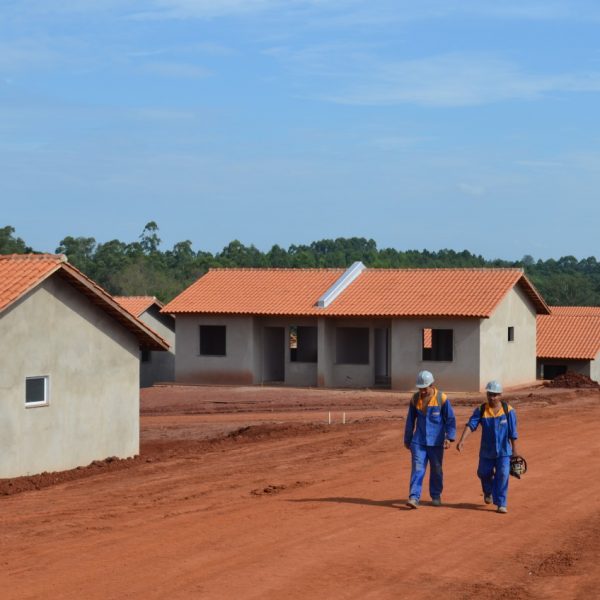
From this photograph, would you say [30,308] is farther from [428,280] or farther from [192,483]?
[428,280]

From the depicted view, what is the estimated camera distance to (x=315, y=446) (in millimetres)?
22547

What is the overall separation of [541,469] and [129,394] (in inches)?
338

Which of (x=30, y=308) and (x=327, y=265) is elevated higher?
(x=327, y=265)

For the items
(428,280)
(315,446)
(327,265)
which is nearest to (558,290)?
(327,265)

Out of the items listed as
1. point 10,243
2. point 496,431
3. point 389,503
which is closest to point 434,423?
point 496,431

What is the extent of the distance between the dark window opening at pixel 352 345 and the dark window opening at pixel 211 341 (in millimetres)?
4268

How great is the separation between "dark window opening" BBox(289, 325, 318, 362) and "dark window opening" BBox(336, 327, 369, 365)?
2.61 meters

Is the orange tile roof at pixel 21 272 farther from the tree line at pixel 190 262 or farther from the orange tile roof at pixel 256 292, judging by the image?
the tree line at pixel 190 262

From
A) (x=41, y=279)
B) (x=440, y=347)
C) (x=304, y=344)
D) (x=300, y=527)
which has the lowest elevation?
(x=300, y=527)

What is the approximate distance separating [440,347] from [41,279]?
2334 cm

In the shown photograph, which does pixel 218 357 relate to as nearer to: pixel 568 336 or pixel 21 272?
pixel 568 336

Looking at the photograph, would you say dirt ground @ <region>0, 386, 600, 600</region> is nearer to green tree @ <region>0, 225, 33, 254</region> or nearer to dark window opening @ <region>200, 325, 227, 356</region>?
dark window opening @ <region>200, 325, 227, 356</region>

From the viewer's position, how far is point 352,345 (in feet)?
142

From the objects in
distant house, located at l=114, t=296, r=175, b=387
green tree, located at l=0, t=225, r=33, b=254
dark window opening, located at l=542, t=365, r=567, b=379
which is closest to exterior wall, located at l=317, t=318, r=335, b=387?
distant house, located at l=114, t=296, r=175, b=387
